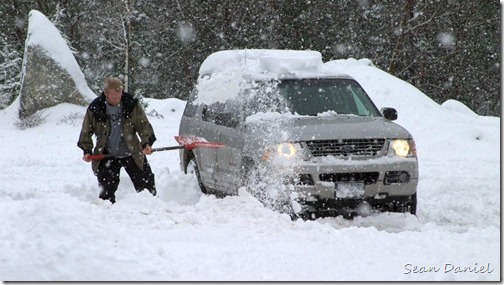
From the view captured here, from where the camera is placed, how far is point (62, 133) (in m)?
15.5

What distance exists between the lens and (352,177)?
238 inches

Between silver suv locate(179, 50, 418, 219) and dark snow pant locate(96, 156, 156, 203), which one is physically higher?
silver suv locate(179, 50, 418, 219)

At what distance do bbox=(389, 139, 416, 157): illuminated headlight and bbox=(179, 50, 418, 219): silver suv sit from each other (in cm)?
1

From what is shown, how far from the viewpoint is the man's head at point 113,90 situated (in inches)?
262

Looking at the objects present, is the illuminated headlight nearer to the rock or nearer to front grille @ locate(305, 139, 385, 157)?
front grille @ locate(305, 139, 385, 157)

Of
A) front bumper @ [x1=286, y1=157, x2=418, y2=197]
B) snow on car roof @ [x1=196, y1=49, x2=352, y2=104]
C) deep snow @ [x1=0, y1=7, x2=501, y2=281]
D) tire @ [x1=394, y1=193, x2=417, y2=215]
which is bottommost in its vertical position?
tire @ [x1=394, y1=193, x2=417, y2=215]

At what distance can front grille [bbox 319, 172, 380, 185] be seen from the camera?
5.97 metres

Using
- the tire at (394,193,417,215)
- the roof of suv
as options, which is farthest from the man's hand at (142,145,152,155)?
the tire at (394,193,417,215)

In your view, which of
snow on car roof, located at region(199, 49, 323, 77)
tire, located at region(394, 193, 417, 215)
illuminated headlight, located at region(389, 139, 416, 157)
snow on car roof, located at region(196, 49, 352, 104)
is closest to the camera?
illuminated headlight, located at region(389, 139, 416, 157)

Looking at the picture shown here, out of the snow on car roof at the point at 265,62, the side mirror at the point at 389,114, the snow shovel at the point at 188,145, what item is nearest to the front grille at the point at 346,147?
the side mirror at the point at 389,114

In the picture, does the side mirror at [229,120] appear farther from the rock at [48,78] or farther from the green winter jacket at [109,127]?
the rock at [48,78]

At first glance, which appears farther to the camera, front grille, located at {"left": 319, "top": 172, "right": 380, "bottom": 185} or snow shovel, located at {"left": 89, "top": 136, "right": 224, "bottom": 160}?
snow shovel, located at {"left": 89, "top": 136, "right": 224, "bottom": 160}

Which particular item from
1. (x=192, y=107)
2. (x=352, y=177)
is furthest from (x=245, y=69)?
(x=352, y=177)

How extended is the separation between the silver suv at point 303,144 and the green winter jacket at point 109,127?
2.81ft
